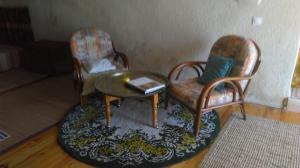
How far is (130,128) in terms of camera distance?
8.55 ft

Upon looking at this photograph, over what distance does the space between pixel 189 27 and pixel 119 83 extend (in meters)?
1.19

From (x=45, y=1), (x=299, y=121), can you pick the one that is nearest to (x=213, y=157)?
(x=299, y=121)

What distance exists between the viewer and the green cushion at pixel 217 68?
8.57 ft

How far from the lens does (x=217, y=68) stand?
2652mm

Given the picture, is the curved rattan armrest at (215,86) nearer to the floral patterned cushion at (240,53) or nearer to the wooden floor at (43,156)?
the floral patterned cushion at (240,53)

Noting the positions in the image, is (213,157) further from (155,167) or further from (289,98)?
(289,98)

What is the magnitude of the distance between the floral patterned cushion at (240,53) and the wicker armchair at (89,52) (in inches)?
49.5

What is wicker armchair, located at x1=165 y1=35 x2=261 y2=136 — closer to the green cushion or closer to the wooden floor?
the green cushion

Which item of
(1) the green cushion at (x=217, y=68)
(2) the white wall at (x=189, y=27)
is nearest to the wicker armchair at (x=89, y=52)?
(2) the white wall at (x=189, y=27)

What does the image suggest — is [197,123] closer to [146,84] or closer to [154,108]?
[154,108]

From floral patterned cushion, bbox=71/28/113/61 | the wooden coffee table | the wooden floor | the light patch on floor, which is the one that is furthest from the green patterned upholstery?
floral patterned cushion, bbox=71/28/113/61

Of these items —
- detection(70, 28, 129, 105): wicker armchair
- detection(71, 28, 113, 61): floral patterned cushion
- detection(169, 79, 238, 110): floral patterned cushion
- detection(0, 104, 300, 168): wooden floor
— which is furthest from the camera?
detection(71, 28, 113, 61): floral patterned cushion

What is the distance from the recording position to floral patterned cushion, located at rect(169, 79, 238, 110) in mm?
2436

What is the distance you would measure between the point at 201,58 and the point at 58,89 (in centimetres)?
204
